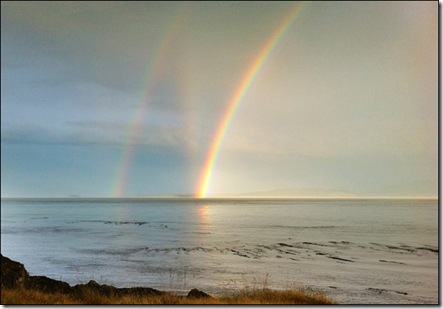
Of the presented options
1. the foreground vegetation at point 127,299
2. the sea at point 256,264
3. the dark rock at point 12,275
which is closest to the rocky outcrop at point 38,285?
the dark rock at point 12,275

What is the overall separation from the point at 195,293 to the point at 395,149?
39.2 m

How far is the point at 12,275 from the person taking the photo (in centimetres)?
989

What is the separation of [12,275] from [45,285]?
75 cm

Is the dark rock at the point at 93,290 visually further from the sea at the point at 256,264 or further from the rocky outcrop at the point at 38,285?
the sea at the point at 256,264

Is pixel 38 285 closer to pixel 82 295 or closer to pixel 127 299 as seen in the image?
pixel 82 295

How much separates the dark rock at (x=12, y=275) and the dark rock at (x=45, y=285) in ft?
0.53

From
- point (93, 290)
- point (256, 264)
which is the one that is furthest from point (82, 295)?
point (256, 264)

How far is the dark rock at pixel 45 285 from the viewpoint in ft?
32.2

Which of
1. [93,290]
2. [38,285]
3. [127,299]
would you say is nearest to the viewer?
[127,299]

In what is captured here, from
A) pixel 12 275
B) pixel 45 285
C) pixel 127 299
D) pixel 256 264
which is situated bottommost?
pixel 256 264

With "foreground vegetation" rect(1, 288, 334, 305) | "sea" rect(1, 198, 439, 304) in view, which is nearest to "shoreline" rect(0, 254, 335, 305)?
"foreground vegetation" rect(1, 288, 334, 305)

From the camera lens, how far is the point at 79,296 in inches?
374

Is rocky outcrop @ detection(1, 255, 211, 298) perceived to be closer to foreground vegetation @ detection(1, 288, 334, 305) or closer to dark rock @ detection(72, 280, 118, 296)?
dark rock @ detection(72, 280, 118, 296)

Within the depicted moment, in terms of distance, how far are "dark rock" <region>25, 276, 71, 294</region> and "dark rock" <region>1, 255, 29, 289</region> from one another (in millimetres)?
162
